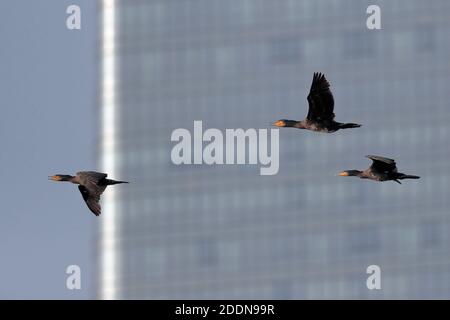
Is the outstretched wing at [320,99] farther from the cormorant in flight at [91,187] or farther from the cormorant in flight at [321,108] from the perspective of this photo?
the cormorant in flight at [91,187]

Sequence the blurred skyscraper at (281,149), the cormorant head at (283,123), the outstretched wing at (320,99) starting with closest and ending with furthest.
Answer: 1. the outstretched wing at (320,99)
2. the cormorant head at (283,123)
3. the blurred skyscraper at (281,149)

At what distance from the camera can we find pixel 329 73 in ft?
521

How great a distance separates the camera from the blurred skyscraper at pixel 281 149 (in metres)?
157

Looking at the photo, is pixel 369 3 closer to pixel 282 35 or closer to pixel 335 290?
pixel 282 35

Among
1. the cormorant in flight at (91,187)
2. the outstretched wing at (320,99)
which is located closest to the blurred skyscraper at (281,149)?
the outstretched wing at (320,99)

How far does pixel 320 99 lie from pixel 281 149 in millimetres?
73514

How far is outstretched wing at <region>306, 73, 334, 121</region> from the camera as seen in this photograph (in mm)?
84125

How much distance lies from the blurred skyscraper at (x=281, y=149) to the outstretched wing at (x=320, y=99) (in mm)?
69132

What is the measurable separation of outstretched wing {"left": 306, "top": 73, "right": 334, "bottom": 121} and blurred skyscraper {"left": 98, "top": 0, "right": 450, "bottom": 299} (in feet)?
227

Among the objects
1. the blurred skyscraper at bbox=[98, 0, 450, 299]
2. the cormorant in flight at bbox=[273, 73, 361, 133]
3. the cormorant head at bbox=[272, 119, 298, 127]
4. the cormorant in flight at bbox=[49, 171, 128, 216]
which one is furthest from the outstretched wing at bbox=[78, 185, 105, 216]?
the blurred skyscraper at bbox=[98, 0, 450, 299]

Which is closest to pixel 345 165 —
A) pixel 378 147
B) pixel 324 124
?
pixel 378 147

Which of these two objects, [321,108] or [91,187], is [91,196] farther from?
[321,108]
